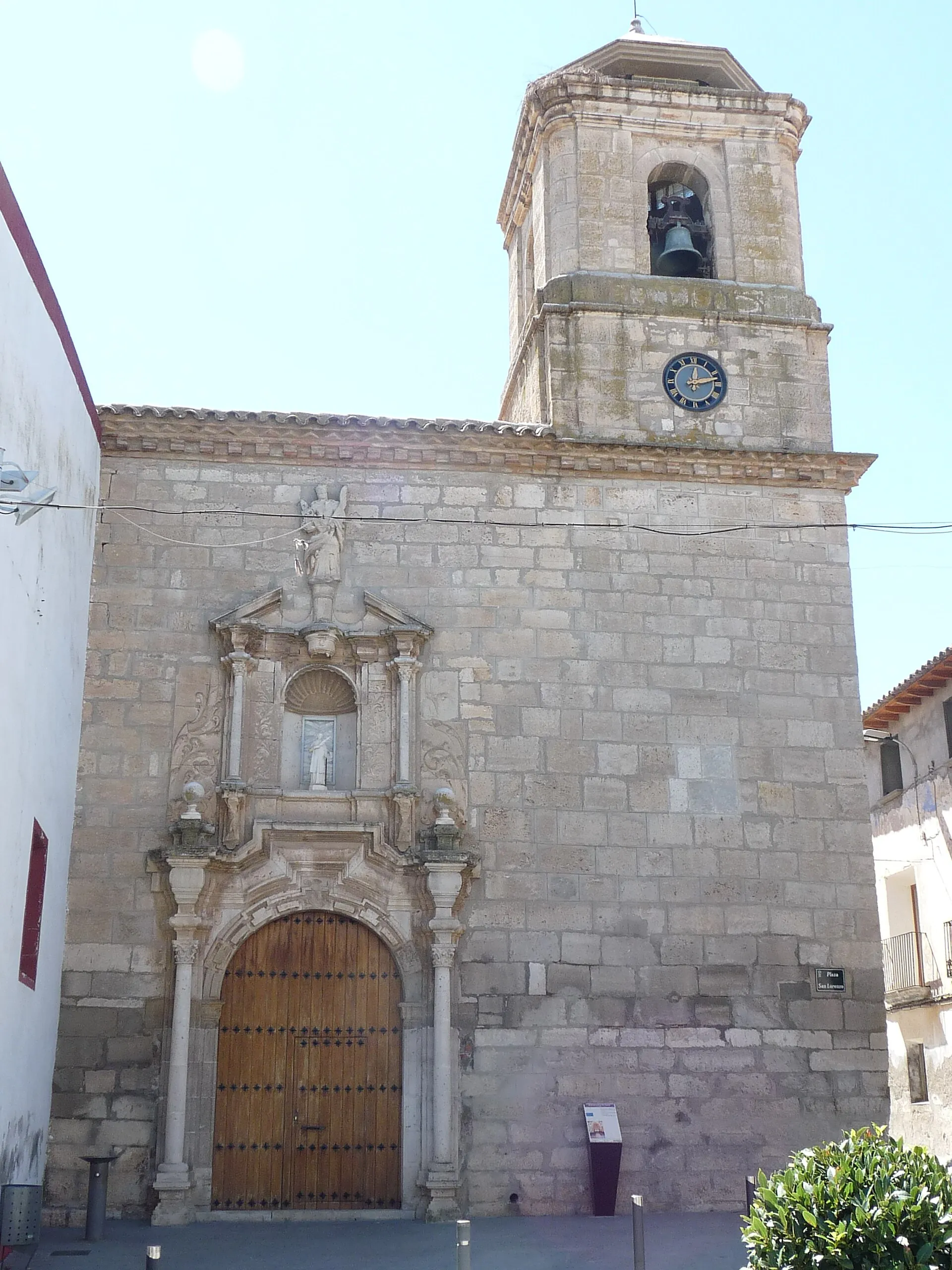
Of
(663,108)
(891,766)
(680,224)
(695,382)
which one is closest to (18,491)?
(695,382)

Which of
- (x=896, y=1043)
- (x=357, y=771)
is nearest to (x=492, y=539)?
(x=357, y=771)

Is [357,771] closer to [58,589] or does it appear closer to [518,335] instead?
[58,589]

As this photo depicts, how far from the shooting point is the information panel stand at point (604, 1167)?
10.3 metres

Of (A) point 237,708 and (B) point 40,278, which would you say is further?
(A) point 237,708

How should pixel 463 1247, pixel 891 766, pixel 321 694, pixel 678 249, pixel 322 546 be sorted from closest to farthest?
pixel 463 1247
pixel 321 694
pixel 322 546
pixel 678 249
pixel 891 766

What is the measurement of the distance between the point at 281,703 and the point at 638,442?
A: 3880 millimetres

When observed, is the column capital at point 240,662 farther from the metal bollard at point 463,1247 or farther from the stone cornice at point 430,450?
the metal bollard at point 463,1247

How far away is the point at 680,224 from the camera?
13.6 metres

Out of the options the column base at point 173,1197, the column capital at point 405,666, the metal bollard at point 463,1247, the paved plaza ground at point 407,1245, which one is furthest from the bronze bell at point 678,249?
the metal bollard at point 463,1247

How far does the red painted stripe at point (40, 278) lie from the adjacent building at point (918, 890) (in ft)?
35.5

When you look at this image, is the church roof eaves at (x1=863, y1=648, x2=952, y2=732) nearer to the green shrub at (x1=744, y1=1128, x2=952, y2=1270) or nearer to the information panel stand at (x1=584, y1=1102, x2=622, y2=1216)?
the information panel stand at (x1=584, y1=1102, x2=622, y2=1216)

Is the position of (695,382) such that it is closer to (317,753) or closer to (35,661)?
(317,753)

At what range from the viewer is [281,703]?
37.0ft

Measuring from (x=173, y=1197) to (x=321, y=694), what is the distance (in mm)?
3969
